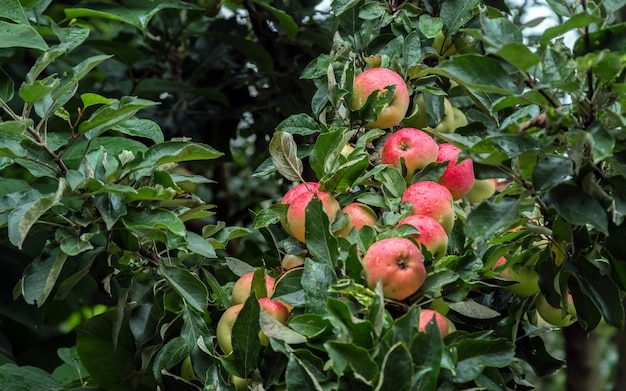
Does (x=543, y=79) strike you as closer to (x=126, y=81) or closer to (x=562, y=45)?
(x=562, y=45)

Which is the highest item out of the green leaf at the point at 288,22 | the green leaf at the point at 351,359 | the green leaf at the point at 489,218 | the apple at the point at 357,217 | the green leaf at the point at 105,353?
the green leaf at the point at 489,218

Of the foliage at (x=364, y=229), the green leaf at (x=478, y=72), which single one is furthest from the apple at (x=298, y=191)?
the green leaf at (x=478, y=72)

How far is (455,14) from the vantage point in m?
1.13

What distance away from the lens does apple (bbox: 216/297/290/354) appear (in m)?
0.89

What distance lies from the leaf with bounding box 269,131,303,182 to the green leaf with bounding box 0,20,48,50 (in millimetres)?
337

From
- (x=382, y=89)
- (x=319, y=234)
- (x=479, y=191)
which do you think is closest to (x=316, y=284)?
(x=319, y=234)

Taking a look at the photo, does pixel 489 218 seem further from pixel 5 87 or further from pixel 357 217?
pixel 5 87

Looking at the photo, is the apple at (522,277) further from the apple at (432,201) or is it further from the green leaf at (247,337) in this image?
the green leaf at (247,337)

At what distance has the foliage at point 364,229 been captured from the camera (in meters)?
0.79

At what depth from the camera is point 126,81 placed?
1.76 metres

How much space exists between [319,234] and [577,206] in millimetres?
252

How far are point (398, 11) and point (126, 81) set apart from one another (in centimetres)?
77

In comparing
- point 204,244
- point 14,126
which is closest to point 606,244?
point 204,244

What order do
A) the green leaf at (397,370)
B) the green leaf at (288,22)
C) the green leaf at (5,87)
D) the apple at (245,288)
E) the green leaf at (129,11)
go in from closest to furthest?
the green leaf at (397,370) → the apple at (245,288) → the green leaf at (5,87) → the green leaf at (129,11) → the green leaf at (288,22)
